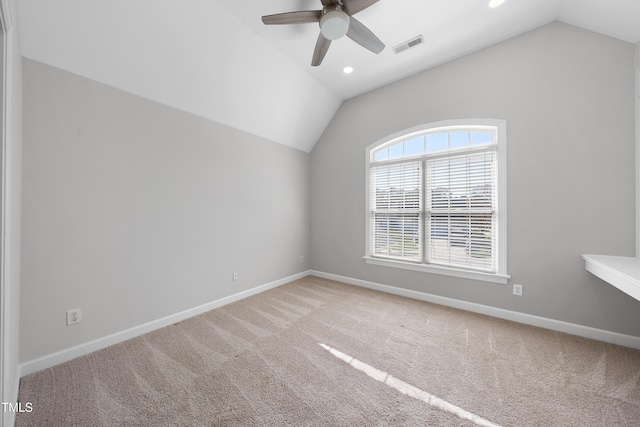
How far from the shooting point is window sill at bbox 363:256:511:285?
9.00ft

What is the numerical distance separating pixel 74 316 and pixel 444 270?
401 centimetres

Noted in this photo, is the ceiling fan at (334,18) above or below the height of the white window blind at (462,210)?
above

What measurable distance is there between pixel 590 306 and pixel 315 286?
3.23 m

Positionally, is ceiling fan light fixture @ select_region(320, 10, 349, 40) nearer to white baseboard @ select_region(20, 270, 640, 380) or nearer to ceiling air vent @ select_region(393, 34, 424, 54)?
ceiling air vent @ select_region(393, 34, 424, 54)

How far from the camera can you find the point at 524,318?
2604mm

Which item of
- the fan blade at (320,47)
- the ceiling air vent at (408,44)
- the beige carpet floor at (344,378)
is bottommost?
the beige carpet floor at (344,378)

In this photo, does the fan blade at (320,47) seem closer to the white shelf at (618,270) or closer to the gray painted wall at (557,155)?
the gray painted wall at (557,155)

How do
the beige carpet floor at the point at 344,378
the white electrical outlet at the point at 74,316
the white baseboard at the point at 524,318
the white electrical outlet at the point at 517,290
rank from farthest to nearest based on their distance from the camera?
1. the white electrical outlet at the point at 517,290
2. the white baseboard at the point at 524,318
3. the white electrical outlet at the point at 74,316
4. the beige carpet floor at the point at 344,378

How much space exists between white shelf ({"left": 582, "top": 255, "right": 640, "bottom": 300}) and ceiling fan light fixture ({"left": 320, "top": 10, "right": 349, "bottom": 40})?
2.85m

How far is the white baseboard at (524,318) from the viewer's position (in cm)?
219

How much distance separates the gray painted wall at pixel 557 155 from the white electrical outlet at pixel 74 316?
3.83 metres

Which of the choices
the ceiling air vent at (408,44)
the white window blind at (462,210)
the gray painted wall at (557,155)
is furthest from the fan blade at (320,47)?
the white window blind at (462,210)

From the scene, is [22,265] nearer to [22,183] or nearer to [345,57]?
[22,183]

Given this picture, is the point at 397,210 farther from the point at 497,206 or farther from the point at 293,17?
the point at 293,17
